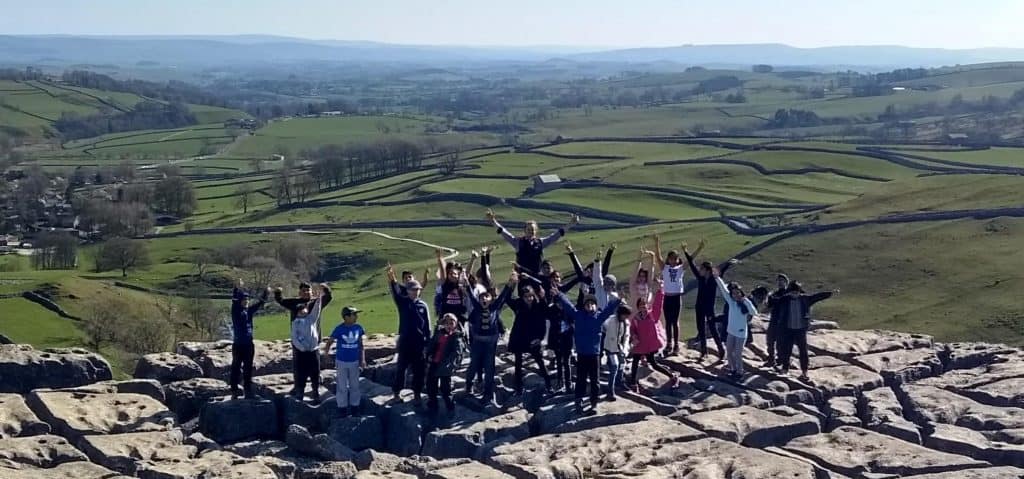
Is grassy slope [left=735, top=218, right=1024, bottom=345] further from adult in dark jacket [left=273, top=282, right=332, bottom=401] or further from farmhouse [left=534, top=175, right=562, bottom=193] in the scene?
farmhouse [left=534, top=175, right=562, bottom=193]

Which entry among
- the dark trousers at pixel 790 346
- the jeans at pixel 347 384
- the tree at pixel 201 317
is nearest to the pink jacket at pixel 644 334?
the dark trousers at pixel 790 346

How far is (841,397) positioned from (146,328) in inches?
1668

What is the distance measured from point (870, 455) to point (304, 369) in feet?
39.5

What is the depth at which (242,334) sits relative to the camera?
2275 cm

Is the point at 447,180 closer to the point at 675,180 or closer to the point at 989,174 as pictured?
the point at 675,180

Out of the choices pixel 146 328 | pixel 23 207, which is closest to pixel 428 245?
pixel 146 328

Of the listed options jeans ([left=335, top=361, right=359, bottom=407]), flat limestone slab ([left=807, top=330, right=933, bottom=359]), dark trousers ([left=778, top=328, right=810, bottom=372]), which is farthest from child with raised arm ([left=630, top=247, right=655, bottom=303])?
flat limestone slab ([left=807, top=330, right=933, bottom=359])

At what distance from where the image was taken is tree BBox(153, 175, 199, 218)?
123 metres

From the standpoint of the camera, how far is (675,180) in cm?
11294

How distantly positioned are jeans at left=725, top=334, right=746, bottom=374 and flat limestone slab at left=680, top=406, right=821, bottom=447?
2.18 meters

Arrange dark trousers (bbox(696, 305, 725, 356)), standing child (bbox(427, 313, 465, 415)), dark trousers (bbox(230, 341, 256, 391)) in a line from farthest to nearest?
dark trousers (bbox(696, 305, 725, 356)) → dark trousers (bbox(230, 341, 256, 391)) → standing child (bbox(427, 313, 465, 415))

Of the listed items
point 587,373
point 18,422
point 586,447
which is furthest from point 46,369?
point 586,447

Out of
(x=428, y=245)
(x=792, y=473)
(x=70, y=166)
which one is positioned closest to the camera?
(x=792, y=473)

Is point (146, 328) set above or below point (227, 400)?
below
